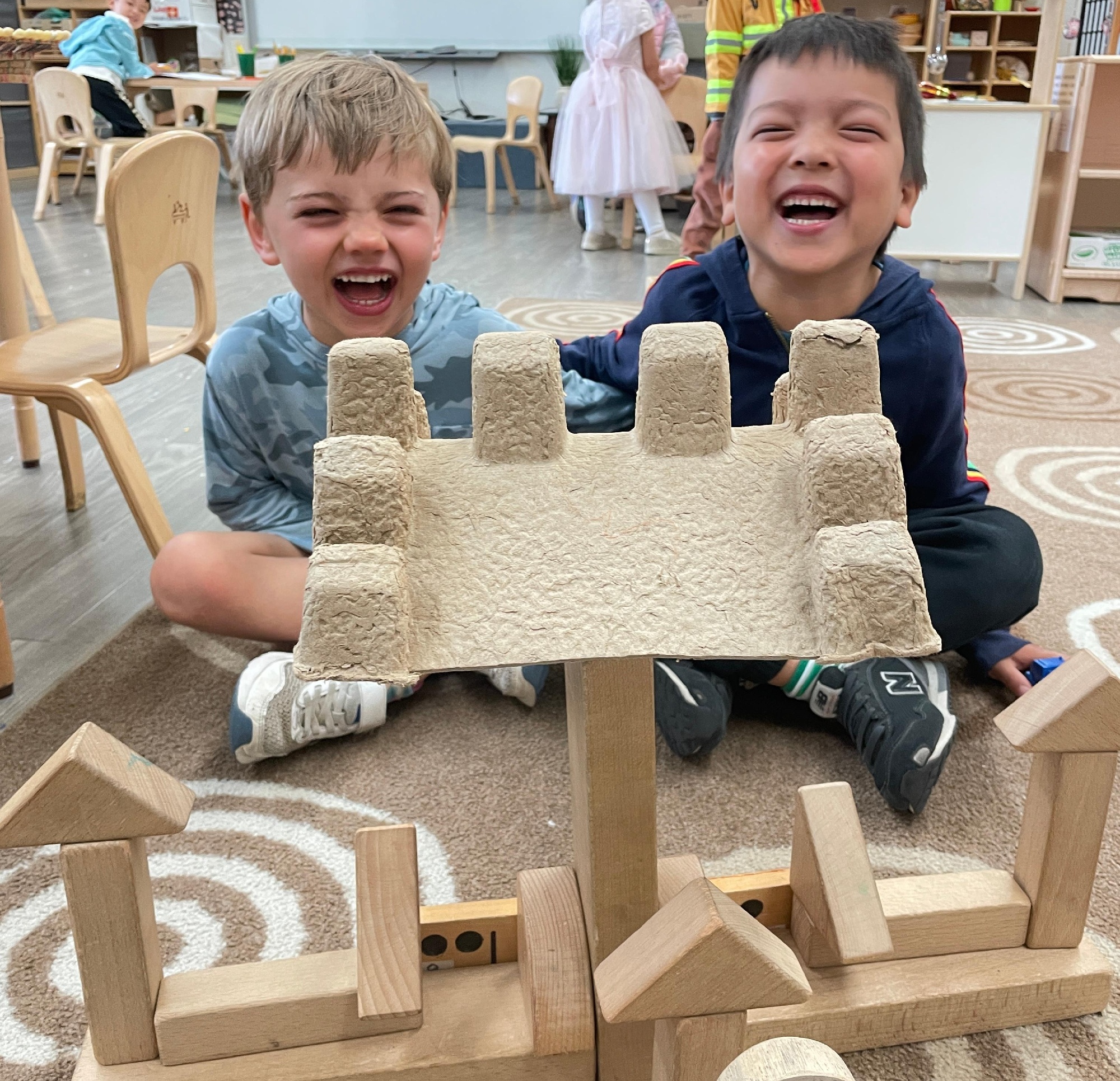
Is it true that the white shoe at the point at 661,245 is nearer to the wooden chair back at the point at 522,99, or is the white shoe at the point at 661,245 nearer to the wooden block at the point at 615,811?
the wooden chair back at the point at 522,99

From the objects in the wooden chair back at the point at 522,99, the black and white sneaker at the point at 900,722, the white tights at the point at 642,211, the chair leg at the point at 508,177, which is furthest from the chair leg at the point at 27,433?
the chair leg at the point at 508,177

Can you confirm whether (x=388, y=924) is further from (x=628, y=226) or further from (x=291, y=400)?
(x=628, y=226)

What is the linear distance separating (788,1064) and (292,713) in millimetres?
554

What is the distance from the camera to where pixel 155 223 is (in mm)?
1061

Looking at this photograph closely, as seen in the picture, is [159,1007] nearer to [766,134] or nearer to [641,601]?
[641,601]

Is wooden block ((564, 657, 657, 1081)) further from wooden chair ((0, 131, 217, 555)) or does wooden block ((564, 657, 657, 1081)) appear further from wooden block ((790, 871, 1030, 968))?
wooden chair ((0, 131, 217, 555))

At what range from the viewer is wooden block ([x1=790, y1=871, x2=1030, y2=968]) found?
572 mm

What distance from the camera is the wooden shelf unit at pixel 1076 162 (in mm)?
2451

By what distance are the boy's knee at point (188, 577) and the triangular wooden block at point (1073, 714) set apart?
2.20ft

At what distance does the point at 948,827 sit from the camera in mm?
736

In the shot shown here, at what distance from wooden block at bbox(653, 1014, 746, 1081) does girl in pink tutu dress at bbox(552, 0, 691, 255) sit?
10.7 ft

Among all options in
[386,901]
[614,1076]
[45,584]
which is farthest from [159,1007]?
[45,584]

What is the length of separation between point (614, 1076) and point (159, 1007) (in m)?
0.23

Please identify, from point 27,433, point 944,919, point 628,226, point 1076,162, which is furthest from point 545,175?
point 944,919
